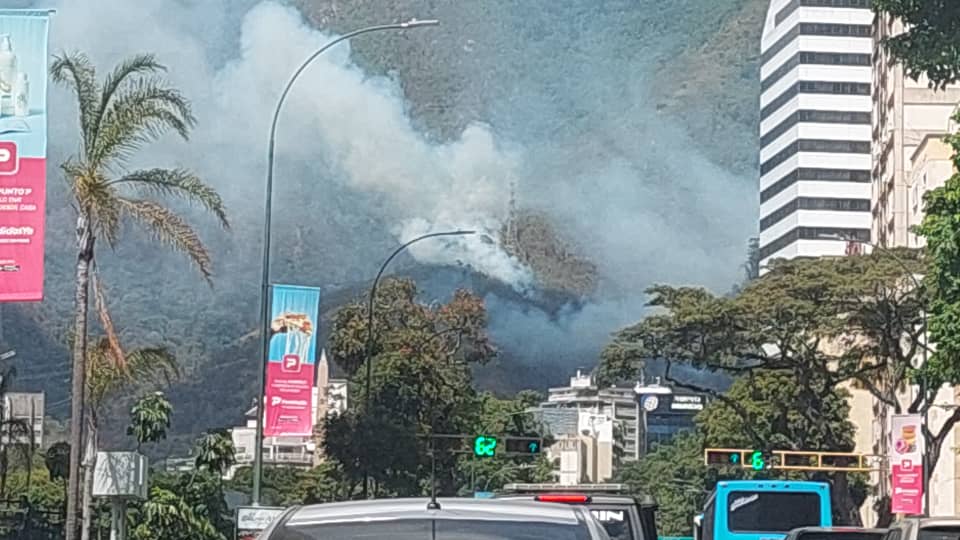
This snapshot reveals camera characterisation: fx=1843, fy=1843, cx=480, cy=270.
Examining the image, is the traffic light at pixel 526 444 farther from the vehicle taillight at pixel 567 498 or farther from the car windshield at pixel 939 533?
the car windshield at pixel 939 533

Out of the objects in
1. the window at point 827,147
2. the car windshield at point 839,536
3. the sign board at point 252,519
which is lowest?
the sign board at point 252,519

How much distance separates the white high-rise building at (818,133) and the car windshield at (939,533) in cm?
12233

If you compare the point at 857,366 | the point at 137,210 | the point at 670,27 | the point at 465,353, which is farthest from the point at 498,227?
the point at 137,210

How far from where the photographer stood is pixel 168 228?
29.1m

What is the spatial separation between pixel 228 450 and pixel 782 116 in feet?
256

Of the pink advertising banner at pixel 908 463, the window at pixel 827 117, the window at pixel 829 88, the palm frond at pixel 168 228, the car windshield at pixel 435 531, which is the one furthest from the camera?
the window at pixel 829 88

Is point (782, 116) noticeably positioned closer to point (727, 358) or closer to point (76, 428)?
point (727, 358)

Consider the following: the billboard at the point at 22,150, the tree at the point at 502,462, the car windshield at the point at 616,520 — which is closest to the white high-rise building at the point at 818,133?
the tree at the point at 502,462

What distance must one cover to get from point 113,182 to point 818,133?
11160 centimetres

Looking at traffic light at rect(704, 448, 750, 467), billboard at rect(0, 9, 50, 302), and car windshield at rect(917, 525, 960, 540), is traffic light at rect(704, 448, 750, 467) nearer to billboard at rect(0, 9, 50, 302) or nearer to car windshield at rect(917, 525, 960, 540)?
billboard at rect(0, 9, 50, 302)

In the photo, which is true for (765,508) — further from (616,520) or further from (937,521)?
(937,521)

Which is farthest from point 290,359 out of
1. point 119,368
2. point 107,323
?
point 107,323

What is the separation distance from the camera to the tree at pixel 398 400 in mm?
70500

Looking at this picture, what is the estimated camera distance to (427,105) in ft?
503
